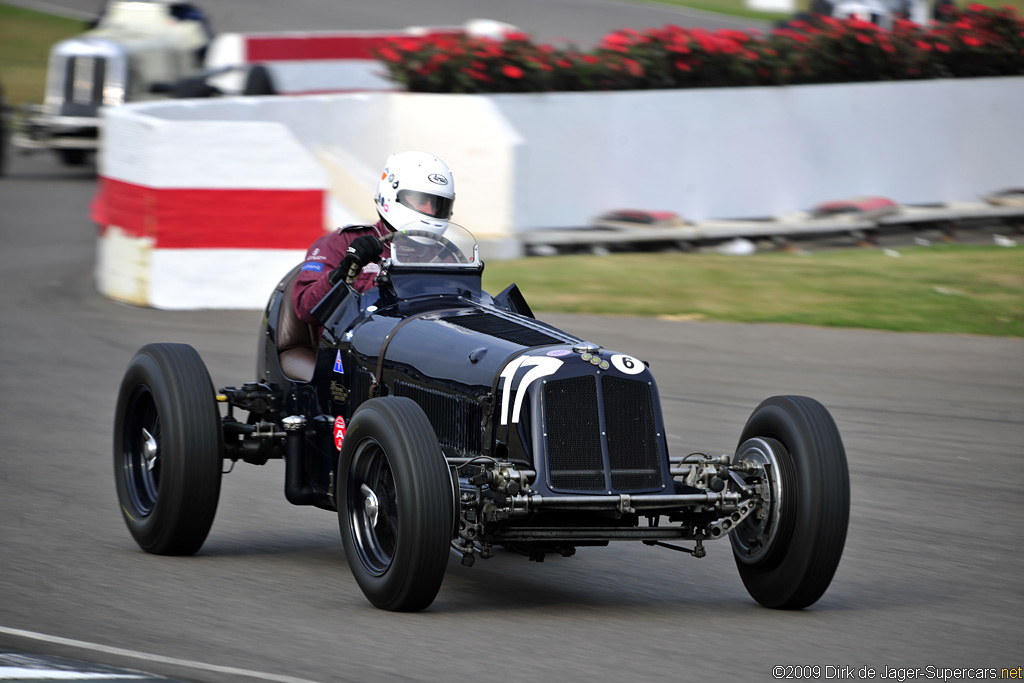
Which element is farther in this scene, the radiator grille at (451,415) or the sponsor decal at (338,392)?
the sponsor decal at (338,392)

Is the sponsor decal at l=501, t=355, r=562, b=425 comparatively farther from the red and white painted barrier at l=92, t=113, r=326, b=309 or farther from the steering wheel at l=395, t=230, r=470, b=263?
the red and white painted barrier at l=92, t=113, r=326, b=309

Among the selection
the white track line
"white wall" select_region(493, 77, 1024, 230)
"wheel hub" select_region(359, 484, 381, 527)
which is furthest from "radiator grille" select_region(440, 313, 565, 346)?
"white wall" select_region(493, 77, 1024, 230)

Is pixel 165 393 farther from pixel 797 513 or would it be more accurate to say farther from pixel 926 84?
pixel 926 84

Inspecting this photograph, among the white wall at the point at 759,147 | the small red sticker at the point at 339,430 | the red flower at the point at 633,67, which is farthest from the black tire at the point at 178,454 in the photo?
the red flower at the point at 633,67

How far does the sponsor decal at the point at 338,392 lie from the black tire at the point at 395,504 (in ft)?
2.64

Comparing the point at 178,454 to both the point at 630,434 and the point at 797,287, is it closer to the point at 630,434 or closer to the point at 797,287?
the point at 630,434

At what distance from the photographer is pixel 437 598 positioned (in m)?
6.09

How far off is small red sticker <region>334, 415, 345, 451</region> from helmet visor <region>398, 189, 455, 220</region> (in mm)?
1063

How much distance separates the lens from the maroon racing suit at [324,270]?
699cm

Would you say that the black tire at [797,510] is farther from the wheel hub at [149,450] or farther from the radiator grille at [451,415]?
the wheel hub at [149,450]

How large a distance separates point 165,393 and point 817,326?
26.6 feet

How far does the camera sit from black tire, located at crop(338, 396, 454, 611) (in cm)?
543

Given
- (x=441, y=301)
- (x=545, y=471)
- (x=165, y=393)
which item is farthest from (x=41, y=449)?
(x=545, y=471)

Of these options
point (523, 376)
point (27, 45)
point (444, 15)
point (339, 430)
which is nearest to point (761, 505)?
point (523, 376)
